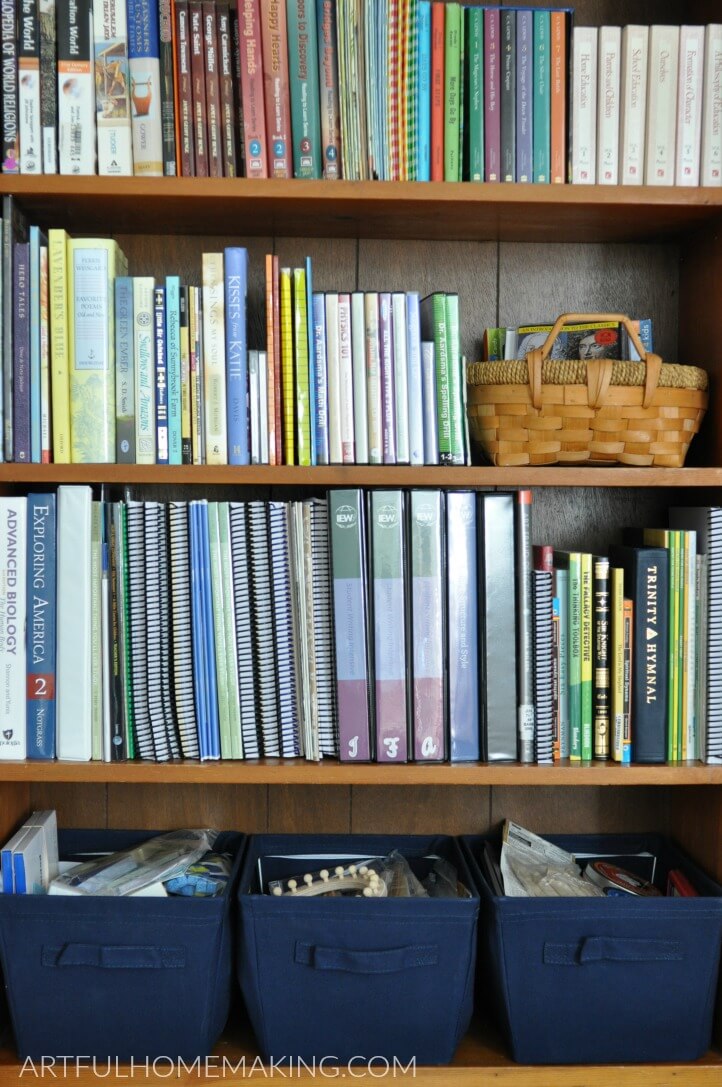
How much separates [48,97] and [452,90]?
0.54m

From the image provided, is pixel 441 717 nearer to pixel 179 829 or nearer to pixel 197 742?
pixel 197 742

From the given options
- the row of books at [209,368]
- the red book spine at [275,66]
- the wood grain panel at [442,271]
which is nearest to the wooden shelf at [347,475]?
the row of books at [209,368]

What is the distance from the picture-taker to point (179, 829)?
57.6 inches

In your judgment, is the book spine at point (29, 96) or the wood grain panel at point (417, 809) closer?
the book spine at point (29, 96)

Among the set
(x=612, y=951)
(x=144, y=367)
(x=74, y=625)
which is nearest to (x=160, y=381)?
(x=144, y=367)

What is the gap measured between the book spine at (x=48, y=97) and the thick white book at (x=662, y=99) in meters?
0.80

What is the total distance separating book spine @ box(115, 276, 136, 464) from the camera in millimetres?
1199

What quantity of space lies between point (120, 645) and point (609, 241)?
98 centimetres

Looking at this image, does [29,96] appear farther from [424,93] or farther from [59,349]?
[424,93]

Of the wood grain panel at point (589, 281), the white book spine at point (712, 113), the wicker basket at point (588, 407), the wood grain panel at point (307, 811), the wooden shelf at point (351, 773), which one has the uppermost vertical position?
the white book spine at point (712, 113)

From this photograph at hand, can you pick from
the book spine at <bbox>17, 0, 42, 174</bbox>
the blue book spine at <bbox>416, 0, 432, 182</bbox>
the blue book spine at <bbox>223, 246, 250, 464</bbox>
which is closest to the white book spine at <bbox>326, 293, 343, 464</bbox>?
the blue book spine at <bbox>223, 246, 250, 464</bbox>

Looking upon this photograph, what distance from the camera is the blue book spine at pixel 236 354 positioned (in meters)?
1.20

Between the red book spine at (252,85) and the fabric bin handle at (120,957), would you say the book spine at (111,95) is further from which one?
the fabric bin handle at (120,957)

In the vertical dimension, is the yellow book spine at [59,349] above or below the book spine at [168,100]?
below
